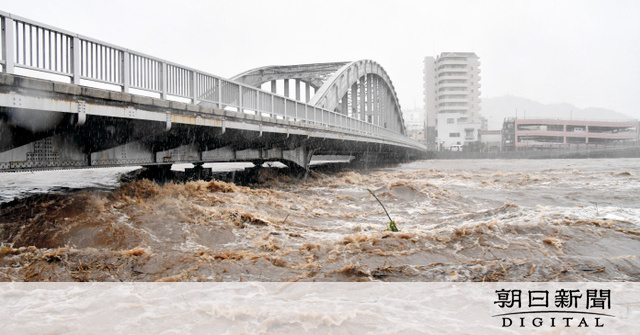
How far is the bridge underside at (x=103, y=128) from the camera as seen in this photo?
7199 mm

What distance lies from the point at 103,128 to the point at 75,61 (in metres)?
2.01

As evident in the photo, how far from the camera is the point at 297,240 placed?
24.0 ft

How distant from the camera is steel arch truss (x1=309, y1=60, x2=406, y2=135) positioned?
32.2 m

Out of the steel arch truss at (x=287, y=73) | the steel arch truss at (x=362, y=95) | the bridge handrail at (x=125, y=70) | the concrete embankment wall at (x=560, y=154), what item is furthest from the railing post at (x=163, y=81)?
the concrete embankment wall at (x=560, y=154)

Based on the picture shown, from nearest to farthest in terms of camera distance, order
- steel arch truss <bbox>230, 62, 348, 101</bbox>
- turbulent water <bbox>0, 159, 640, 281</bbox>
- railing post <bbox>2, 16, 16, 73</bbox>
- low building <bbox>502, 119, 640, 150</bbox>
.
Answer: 1. turbulent water <bbox>0, 159, 640, 281</bbox>
2. railing post <bbox>2, 16, 16, 73</bbox>
3. steel arch truss <bbox>230, 62, 348, 101</bbox>
4. low building <bbox>502, 119, 640, 150</bbox>

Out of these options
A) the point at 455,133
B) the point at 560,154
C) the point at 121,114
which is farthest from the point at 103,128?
the point at 455,133

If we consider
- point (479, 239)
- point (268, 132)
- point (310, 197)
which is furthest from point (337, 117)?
point (479, 239)

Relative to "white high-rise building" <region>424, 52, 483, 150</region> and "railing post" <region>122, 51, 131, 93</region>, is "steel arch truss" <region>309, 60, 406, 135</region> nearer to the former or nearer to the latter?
"railing post" <region>122, 51, 131, 93</region>

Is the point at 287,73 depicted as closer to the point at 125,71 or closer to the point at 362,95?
the point at 362,95

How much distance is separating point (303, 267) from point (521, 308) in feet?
9.01

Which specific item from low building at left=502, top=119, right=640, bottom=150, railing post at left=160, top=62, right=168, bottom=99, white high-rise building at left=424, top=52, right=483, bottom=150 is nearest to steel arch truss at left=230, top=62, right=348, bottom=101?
railing post at left=160, top=62, right=168, bottom=99

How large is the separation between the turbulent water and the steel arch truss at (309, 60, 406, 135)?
20034mm

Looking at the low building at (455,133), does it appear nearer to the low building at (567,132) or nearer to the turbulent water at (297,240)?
the low building at (567,132)

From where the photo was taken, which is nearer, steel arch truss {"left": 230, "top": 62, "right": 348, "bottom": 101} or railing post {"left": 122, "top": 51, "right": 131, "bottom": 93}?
railing post {"left": 122, "top": 51, "right": 131, "bottom": 93}
